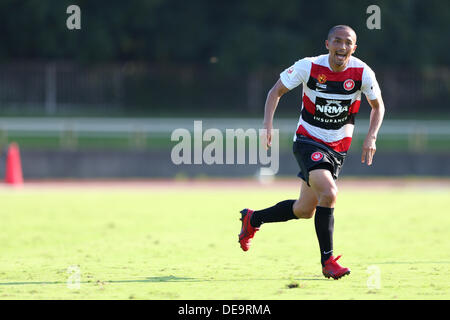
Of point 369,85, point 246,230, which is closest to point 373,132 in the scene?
point 369,85

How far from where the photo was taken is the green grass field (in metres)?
6.97

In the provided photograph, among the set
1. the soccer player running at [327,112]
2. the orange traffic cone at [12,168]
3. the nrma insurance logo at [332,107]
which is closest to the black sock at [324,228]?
the soccer player running at [327,112]

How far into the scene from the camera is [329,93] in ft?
25.1

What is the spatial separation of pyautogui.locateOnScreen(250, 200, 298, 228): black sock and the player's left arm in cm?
81

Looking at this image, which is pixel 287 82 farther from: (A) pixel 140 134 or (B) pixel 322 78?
(A) pixel 140 134

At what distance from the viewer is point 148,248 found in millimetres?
9953

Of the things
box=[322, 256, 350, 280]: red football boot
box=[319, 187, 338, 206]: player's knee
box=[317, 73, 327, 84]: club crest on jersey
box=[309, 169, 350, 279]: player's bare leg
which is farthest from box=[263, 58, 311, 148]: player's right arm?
box=[322, 256, 350, 280]: red football boot

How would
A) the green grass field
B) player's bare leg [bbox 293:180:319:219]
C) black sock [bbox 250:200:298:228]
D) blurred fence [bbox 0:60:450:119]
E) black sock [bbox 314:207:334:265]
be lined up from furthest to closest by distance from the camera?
blurred fence [bbox 0:60:450:119], black sock [bbox 250:200:298:228], player's bare leg [bbox 293:180:319:219], black sock [bbox 314:207:334:265], the green grass field

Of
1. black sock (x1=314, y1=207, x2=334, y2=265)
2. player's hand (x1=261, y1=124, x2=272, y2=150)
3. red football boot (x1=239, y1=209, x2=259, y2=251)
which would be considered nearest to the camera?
black sock (x1=314, y1=207, x2=334, y2=265)

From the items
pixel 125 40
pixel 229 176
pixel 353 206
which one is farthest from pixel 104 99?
pixel 353 206

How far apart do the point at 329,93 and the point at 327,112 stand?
0.53 feet

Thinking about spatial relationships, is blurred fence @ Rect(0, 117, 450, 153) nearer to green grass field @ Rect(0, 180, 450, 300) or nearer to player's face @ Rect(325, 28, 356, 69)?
green grass field @ Rect(0, 180, 450, 300)
